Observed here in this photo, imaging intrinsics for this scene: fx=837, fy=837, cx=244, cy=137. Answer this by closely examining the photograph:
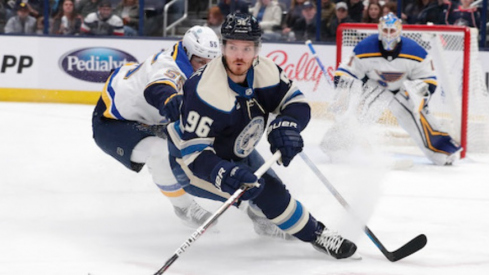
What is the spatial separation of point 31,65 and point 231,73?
19.3 ft

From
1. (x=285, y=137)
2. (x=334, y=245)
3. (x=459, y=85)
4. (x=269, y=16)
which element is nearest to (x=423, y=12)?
(x=269, y=16)

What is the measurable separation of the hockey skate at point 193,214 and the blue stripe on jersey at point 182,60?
1.72 feet

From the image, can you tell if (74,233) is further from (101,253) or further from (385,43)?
(385,43)

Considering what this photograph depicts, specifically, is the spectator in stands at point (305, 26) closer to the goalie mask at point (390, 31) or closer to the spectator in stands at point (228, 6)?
the spectator in stands at point (228, 6)

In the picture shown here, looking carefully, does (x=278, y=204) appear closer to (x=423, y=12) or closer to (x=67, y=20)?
(x=423, y=12)

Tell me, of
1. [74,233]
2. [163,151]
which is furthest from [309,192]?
[74,233]

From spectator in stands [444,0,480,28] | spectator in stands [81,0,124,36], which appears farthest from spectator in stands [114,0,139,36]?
spectator in stands [444,0,480,28]

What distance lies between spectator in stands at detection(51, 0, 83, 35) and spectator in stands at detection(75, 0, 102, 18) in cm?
4

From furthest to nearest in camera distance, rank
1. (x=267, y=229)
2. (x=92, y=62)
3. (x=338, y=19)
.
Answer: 1. (x=92, y=62)
2. (x=338, y=19)
3. (x=267, y=229)

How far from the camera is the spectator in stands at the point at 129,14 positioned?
26.7 feet

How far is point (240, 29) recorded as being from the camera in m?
2.52

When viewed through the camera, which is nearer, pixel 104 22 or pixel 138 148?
pixel 138 148

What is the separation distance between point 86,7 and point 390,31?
3.94 meters

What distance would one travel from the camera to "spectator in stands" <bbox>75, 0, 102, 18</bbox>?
818 centimetres
